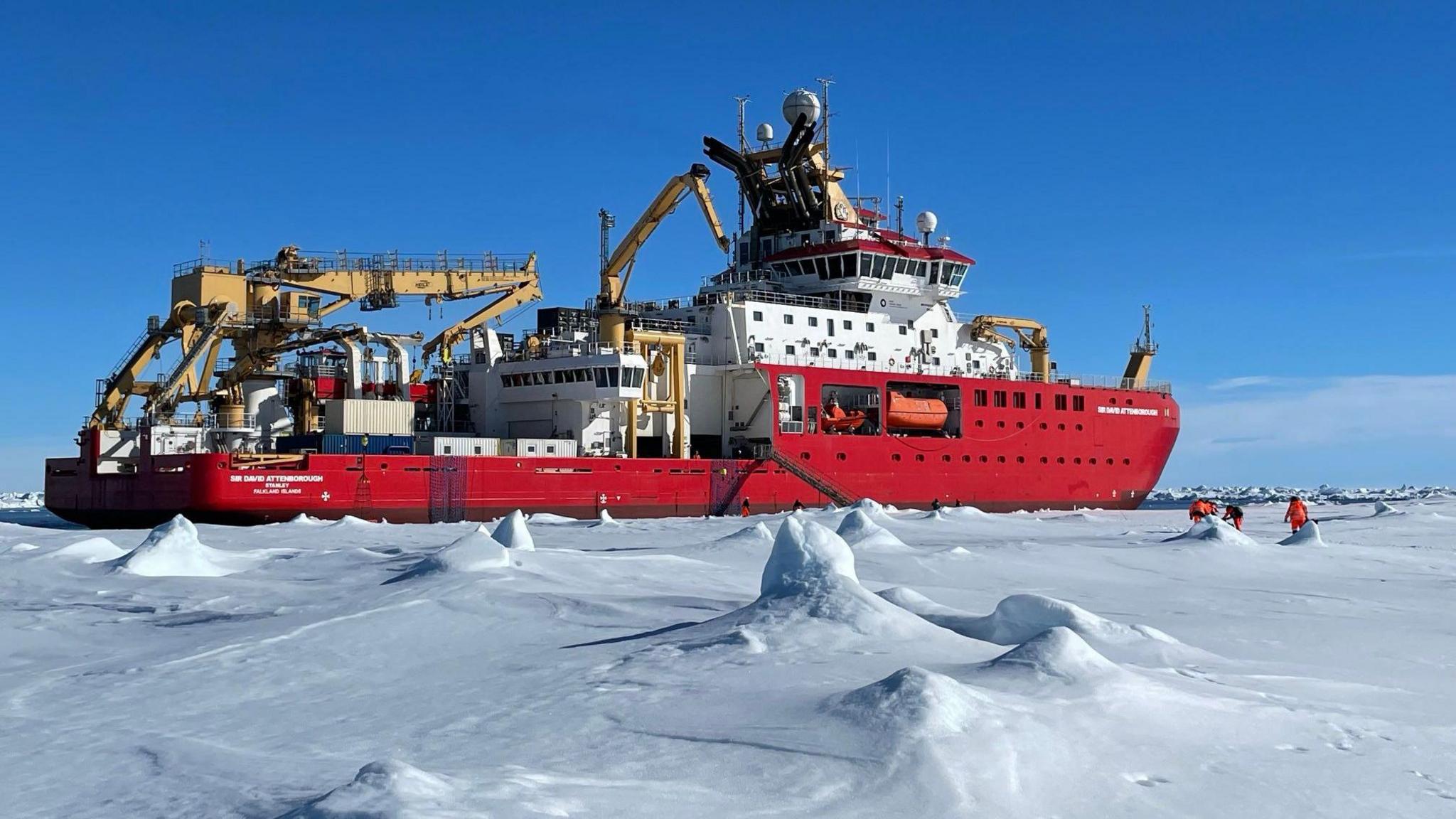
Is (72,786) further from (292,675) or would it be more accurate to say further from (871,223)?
(871,223)

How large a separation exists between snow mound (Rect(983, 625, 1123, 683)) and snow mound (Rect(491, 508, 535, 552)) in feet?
26.7

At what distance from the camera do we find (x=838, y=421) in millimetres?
36750

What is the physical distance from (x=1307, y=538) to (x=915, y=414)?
18889 millimetres

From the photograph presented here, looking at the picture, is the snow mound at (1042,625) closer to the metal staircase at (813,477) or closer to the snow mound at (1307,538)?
the snow mound at (1307,538)

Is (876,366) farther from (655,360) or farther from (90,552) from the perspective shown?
(90,552)

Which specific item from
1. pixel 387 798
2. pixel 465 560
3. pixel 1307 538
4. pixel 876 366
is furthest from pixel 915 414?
pixel 387 798

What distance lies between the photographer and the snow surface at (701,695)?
526 centimetres

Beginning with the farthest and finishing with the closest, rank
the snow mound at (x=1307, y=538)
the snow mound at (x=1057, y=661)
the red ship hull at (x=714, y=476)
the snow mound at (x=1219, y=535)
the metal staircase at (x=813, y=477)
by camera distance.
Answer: the metal staircase at (x=813, y=477)
the red ship hull at (x=714, y=476)
the snow mound at (x=1307, y=538)
the snow mound at (x=1219, y=535)
the snow mound at (x=1057, y=661)

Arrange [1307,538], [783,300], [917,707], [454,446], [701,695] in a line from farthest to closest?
[783,300] < [454,446] < [1307,538] < [701,695] < [917,707]

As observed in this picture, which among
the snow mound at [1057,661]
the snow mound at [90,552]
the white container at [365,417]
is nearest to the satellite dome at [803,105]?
the white container at [365,417]

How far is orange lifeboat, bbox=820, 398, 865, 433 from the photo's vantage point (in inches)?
1447

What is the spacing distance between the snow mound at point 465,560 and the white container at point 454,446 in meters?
18.2

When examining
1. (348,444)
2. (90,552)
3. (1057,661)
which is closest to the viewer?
(1057,661)

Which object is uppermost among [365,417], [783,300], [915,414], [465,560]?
[783,300]
